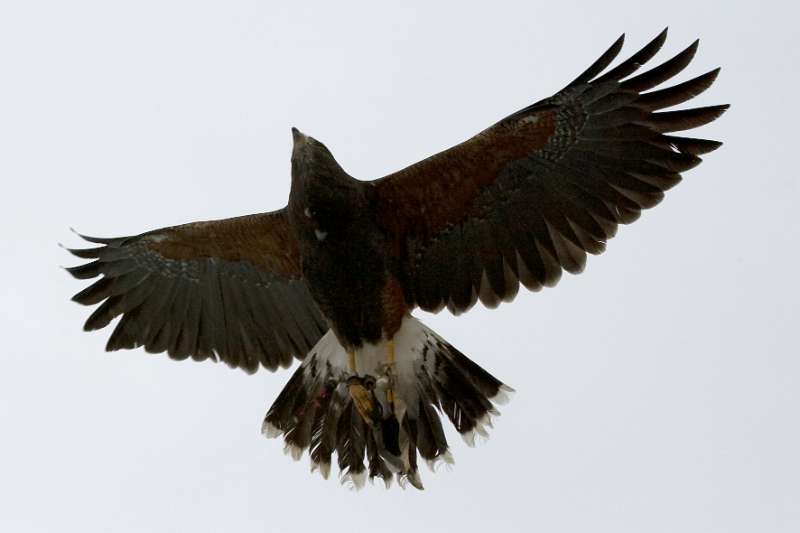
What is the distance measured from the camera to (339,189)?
968 cm


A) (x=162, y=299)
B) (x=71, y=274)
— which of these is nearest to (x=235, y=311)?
(x=162, y=299)

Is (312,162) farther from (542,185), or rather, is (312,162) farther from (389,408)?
(389,408)

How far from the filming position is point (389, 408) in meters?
10.5

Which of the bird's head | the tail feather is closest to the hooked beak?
the bird's head

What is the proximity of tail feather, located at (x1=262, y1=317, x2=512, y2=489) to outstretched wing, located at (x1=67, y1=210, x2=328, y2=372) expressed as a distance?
35cm

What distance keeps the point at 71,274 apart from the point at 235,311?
1.27 meters

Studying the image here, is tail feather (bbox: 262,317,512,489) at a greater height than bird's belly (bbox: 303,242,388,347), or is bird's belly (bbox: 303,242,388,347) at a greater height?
bird's belly (bbox: 303,242,388,347)

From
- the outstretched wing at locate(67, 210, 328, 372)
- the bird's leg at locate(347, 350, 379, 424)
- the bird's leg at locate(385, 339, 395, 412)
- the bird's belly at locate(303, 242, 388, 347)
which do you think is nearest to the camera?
the bird's belly at locate(303, 242, 388, 347)

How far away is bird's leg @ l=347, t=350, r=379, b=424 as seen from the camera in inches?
405

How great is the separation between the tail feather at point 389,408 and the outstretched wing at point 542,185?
1.55 ft

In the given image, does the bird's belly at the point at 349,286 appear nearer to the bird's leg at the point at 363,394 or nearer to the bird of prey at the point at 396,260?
the bird of prey at the point at 396,260

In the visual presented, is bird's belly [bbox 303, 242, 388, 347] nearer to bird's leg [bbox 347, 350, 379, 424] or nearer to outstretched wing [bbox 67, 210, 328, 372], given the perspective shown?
bird's leg [bbox 347, 350, 379, 424]

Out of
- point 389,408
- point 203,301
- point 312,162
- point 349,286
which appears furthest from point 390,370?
point 312,162

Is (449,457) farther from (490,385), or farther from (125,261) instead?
(125,261)
